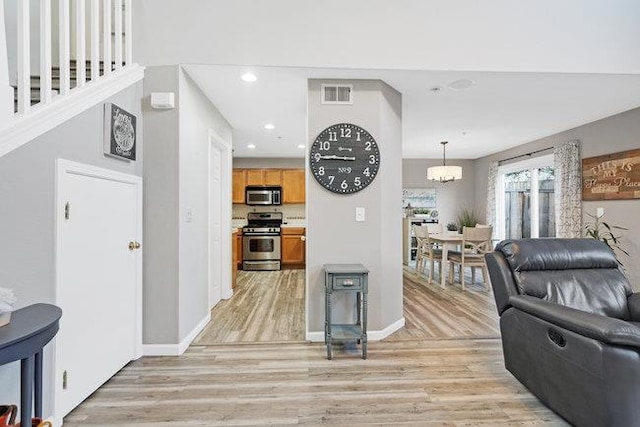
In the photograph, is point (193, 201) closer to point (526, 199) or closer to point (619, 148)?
point (619, 148)

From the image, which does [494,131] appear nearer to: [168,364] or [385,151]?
[385,151]

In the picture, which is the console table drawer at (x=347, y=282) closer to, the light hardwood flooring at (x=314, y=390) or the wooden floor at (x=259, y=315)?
the light hardwood flooring at (x=314, y=390)

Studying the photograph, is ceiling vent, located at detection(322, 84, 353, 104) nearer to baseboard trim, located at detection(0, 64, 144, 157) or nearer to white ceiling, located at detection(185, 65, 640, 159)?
white ceiling, located at detection(185, 65, 640, 159)

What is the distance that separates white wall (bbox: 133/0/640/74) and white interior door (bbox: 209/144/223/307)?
136 centimetres

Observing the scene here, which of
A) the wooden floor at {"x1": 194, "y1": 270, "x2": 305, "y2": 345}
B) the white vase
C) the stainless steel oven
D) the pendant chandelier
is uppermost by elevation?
the pendant chandelier

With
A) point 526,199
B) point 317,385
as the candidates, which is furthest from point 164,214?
point 526,199

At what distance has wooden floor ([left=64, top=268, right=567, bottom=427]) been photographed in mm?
1836

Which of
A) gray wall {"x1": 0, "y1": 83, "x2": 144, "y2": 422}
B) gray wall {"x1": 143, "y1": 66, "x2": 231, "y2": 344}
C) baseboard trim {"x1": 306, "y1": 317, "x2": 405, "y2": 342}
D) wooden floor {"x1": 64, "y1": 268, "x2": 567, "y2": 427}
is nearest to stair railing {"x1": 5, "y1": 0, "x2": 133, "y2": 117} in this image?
gray wall {"x1": 0, "y1": 83, "x2": 144, "y2": 422}

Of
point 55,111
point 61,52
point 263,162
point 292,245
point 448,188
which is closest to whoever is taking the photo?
point 55,111

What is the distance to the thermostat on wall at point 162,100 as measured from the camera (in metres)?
2.54

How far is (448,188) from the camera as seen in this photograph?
7.32 meters

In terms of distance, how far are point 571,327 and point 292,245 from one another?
530 centimetres

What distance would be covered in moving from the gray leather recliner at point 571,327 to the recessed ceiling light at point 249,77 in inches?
96.4

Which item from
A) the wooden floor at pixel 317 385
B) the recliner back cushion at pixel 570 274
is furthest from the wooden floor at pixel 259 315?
the recliner back cushion at pixel 570 274
